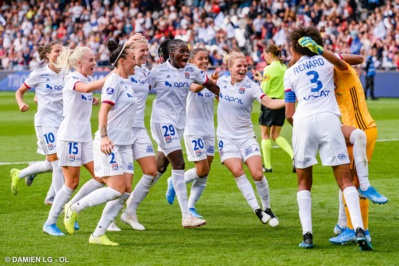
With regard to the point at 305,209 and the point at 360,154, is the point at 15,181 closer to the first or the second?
the point at 305,209

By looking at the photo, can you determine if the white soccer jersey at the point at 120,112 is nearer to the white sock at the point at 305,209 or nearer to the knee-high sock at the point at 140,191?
the knee-high sock at the point at 140,191

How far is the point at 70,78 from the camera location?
858 cm

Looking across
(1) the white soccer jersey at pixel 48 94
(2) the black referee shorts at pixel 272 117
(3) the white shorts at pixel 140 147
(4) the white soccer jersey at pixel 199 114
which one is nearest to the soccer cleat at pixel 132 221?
(3) the white shorts at pixel 140 147

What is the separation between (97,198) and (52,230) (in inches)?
33.0

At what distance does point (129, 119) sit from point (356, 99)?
2.34m

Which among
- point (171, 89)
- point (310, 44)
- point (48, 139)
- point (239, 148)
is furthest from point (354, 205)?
point (48, 139)

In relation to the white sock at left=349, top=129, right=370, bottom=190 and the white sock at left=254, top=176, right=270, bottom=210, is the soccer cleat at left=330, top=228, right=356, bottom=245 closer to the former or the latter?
the white sock at left=349, top=129, right=370, bottom=190

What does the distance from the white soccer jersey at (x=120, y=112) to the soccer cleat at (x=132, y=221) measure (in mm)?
1207

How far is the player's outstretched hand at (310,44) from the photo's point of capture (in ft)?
23.9

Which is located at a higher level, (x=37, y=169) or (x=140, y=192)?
(x=140, y=192)

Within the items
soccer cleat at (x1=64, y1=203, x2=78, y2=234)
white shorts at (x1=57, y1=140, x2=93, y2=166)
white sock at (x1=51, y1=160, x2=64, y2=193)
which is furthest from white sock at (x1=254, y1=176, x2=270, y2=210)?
white sock at (x1=51, y1=160, x2=64, y2=193)

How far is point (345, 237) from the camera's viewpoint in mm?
7844

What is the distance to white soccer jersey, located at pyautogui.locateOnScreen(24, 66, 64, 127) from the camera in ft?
34.5

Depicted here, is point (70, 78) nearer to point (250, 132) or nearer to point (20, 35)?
point (250, 132)
